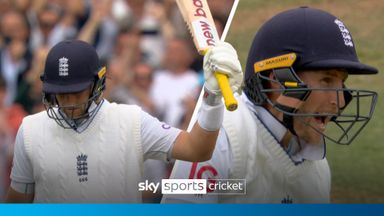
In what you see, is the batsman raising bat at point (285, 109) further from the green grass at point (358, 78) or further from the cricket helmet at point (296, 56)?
the green grass at point (358, 78)

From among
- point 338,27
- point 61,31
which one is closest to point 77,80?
point 61,31

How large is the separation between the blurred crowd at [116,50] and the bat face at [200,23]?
597mm

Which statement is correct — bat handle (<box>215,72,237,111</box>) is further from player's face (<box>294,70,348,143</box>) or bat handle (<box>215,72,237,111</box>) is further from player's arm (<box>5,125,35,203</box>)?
player's arm (<box>5,125,35,203</box>)

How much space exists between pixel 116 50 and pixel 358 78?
1158 mm

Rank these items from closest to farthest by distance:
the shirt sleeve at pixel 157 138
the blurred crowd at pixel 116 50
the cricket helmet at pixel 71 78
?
the shirt sleeve at pixel 157 138, the cricket helmet at pixel 71 78, the blurred crowd at pixel 116 50

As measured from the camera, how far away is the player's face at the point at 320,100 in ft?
6.07

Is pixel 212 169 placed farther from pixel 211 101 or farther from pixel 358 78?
pixel 358 78

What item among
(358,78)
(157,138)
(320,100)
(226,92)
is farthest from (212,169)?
(358,78)

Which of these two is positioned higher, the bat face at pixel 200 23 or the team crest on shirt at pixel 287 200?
the bat face at pixel 200 23

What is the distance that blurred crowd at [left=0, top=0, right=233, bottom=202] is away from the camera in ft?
9.18

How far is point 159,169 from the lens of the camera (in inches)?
98.8

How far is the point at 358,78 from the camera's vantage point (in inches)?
139

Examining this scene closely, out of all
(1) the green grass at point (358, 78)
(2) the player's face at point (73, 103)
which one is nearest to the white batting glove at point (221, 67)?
(2) the player's face at point (73, 103)

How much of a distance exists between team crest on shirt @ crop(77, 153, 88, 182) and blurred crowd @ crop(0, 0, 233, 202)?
0.56 metres
